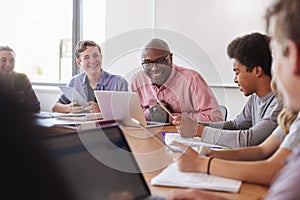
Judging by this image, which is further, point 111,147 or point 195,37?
point 195,37

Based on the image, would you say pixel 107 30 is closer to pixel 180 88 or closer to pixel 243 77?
pixel 180 88

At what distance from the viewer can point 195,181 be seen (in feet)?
3.73

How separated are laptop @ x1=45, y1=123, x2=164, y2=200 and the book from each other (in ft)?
0.36

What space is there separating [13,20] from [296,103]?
4.56 m

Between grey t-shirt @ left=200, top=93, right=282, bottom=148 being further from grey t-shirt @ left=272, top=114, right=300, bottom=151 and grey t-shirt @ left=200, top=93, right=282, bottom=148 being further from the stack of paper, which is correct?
the stack of paper

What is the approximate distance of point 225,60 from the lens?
138 inches

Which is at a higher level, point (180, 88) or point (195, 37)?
point (195, 37)

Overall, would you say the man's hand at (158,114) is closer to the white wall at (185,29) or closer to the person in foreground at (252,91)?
the person in foreground at (252,91)

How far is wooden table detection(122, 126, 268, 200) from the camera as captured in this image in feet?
3.48

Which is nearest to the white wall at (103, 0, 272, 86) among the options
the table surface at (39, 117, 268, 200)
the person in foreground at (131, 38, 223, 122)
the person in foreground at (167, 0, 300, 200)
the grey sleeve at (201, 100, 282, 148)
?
the person in foreground at (131, 38, 223, 122)

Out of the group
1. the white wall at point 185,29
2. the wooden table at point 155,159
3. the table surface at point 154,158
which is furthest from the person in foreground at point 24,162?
the white wall at point 185,29

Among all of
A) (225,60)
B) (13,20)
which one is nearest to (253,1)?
(225,60)

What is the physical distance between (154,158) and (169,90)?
1.20m

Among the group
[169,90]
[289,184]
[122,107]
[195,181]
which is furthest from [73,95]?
[289,184]
